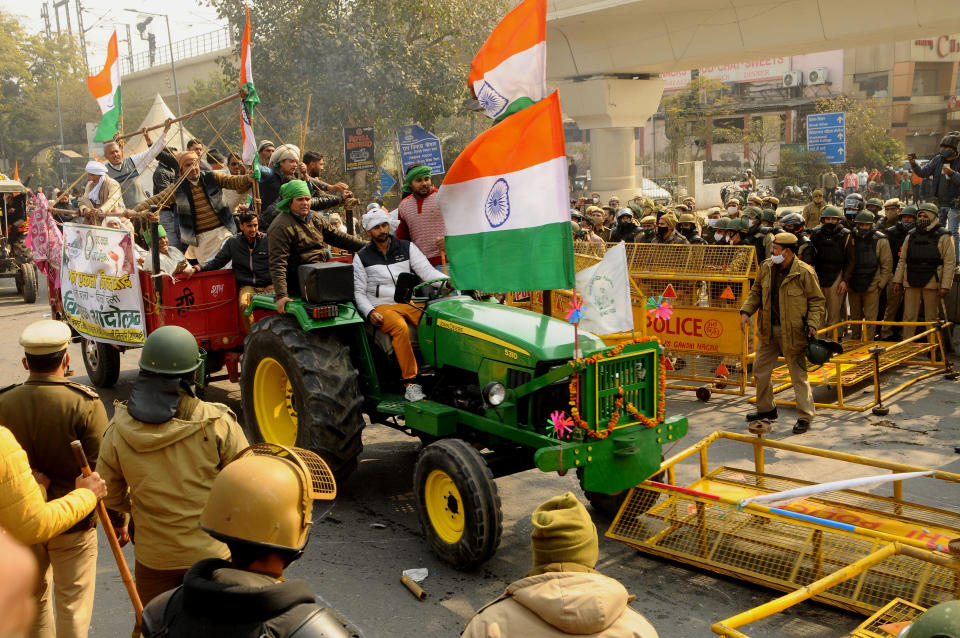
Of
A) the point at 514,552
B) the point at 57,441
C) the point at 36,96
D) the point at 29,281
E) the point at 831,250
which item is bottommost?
the point at 514,552

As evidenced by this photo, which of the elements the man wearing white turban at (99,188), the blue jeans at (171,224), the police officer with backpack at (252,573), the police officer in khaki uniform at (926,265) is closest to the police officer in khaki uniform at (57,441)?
the police officer with backpack at (252,573)

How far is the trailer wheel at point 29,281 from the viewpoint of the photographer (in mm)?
18734

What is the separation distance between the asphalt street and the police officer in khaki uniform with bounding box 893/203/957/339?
213 centimetres

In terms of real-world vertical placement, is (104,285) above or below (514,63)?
below

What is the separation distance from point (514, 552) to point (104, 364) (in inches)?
255

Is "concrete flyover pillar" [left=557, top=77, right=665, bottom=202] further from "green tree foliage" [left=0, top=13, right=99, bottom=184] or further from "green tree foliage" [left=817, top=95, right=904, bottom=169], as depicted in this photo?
"green tree foliage" [left=0, top=13, right=99, bottom=184]

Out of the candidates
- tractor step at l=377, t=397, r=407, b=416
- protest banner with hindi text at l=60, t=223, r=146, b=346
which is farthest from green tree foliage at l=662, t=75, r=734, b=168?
tractor step at l=377, t=397, r=407, b=416

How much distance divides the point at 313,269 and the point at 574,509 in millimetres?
4547

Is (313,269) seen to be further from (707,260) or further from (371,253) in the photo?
(707,260)

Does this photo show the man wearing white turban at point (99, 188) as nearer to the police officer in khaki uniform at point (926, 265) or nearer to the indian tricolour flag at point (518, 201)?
the indian tricolour flag at point (518, 201)

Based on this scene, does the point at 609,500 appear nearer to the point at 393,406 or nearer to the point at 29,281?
the point at 393,406

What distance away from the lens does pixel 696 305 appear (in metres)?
10.9

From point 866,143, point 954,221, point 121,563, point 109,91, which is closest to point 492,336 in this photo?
point 121,563

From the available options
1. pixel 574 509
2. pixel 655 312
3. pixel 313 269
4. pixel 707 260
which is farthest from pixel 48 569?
pixel 707 260
